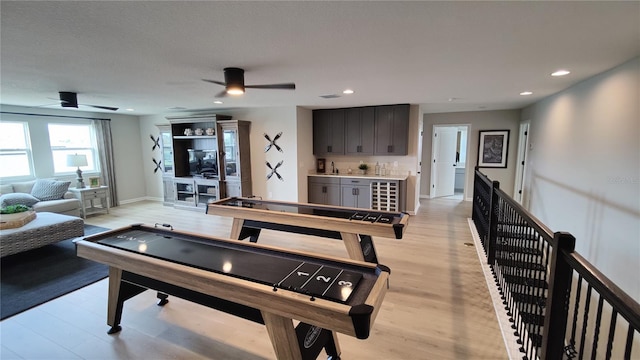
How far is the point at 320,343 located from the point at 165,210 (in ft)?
19.7

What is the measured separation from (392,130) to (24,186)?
7.19m

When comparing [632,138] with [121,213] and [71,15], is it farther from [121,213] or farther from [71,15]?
[121,213]

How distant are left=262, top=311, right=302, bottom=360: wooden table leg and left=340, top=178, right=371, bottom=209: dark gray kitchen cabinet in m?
4.42

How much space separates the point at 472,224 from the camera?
203 inches

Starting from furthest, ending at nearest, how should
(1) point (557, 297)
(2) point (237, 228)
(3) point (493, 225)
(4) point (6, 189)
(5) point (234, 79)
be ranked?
(4) point (6, 189) → (2) point (237, 228) → (3) point (493, 225) → (5) point (234, 79) → (1) point (557, 297)

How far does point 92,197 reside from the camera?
A: 238 inches

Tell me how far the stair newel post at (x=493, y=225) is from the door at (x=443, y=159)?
13.9 feet

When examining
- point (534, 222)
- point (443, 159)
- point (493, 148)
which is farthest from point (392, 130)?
point (534, 222)

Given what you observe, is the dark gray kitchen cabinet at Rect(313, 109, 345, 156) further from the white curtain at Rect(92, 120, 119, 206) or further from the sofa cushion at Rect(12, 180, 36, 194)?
the sofa cushion at Rect(12, 180, 36, 194)

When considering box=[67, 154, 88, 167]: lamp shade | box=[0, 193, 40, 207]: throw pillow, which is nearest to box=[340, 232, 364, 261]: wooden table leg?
box=[0, 193, 40, 207]: throw pillow

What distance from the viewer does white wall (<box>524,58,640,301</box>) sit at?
2.50 m

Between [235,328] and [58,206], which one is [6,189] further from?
[235,328]

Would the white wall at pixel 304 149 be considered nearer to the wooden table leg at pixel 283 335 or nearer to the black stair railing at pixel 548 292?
the black stair railing at pixel 548 292

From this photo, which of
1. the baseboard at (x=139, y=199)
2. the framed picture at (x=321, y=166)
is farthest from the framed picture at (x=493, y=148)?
the baseboard at (x=139, y=199)
